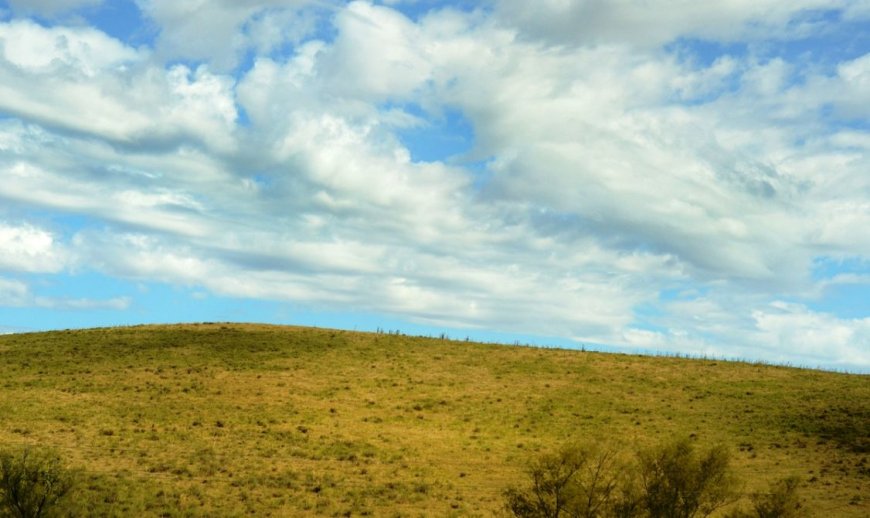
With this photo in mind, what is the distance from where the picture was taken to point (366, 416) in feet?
186

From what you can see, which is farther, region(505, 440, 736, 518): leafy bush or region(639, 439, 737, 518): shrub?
region(639, 439, 737, 518): shrub

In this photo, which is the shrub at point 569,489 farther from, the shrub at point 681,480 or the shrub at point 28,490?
the shrub at point 28,490

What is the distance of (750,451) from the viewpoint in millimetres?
48281

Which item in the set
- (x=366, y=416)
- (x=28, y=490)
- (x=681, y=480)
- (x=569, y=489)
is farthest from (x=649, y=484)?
(x=366, y=416)

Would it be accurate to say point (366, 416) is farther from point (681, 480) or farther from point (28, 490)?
point (681, 480)

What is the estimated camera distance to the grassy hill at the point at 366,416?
1583 inches

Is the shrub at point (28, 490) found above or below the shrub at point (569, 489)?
below

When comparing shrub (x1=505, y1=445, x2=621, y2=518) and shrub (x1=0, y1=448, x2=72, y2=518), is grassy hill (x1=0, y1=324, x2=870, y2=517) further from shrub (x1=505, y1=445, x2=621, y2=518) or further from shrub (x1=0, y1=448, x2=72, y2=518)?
shrub (x1=505, y1=445, x2=621, y2=518)

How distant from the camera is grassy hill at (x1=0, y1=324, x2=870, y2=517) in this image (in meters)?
40.2

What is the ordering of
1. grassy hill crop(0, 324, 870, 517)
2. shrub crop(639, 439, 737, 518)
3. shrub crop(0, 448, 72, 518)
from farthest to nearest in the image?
1. grassy hill crop(0, 324, 870, 517)
2. shrub crop(0, 448, 72, 518)
3. shrub crop(639, 439, 737, 518)

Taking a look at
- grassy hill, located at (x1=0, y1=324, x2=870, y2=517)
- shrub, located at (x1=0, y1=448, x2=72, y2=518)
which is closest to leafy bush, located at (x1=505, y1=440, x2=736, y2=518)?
grassy hill, located at (x1=0, y1=324, x2=870, y2=517)

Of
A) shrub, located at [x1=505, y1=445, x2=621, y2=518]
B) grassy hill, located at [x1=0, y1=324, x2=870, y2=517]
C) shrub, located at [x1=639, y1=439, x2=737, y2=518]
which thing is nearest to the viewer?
shrub, located at [x1=505, y1=445, x2=621, y2=518]

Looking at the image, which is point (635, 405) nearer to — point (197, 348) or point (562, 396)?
point (562, 396)

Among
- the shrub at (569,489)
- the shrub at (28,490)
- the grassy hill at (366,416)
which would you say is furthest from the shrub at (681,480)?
the shrub at (28,490)
